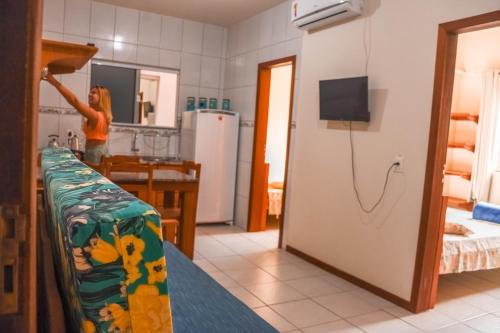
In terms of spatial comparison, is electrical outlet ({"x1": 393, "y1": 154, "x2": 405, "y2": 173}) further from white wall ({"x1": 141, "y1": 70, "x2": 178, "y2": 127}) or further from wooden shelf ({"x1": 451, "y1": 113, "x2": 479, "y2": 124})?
wooden shelf ({"x1": 451, "y1": 113, "x2": 479, "y2": 124})

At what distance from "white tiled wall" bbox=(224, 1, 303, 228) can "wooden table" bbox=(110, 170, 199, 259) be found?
134 centimetres

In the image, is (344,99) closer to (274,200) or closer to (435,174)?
(435,174)

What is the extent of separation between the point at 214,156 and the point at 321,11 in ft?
7.56

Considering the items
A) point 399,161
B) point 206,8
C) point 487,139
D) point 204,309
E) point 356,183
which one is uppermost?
point 206,8

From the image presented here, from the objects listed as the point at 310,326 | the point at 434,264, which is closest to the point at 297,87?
the point at 434,264

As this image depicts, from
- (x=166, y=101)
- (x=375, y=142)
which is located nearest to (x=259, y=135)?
(x=166, y=101)

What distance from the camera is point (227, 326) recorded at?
120 cm

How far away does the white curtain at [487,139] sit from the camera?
227 inches

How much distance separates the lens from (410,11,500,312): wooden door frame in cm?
279

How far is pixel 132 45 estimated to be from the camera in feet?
17.1

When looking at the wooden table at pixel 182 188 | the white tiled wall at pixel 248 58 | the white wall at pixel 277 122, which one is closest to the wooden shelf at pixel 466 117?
the white wall at pixel 277 122

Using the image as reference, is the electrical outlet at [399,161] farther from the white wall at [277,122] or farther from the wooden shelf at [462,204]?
the wooden shelf at [462,204]

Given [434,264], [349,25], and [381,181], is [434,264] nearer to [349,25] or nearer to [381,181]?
[381,181]

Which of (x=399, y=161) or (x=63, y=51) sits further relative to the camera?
(x=399, y=161)
